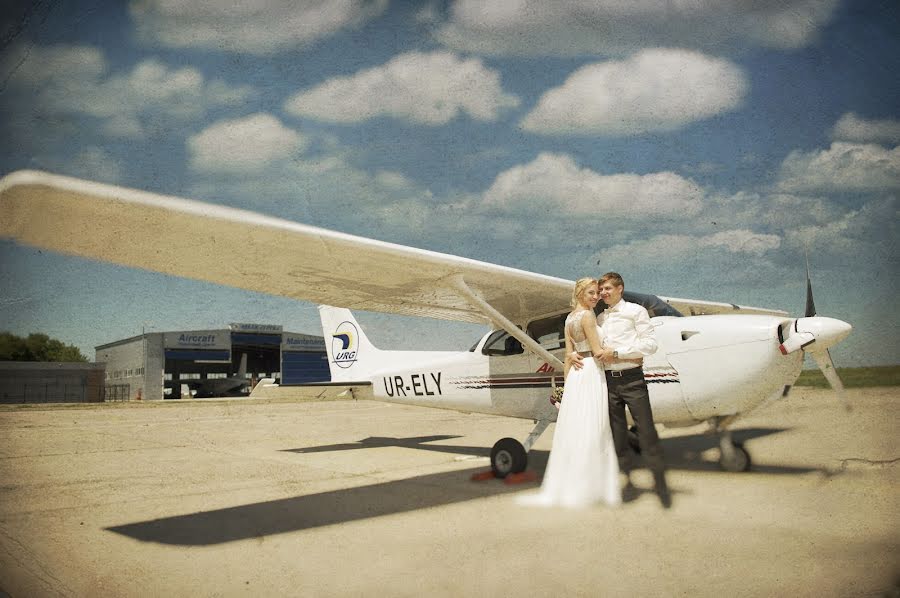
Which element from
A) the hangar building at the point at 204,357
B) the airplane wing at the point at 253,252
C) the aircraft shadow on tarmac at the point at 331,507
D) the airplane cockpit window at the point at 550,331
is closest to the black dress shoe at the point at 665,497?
the aircraft shadow on tarmac at the point at 331,507

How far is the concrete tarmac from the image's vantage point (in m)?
2.74

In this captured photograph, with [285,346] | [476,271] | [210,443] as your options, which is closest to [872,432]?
[476,271]

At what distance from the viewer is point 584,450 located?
11.7 ft

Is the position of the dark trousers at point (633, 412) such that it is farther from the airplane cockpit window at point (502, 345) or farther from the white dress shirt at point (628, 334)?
the airplane cockpit window at point (502, 345)

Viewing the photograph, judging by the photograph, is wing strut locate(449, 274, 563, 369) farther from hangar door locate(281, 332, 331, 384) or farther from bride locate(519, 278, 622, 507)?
hangar door locate(281, 332, 331, 384)

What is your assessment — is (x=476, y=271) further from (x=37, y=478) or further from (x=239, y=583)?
(x=37, y=478)

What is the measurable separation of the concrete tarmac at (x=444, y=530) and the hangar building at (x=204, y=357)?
33.0 meters

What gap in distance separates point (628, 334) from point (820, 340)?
1738 mm

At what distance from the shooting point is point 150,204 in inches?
133

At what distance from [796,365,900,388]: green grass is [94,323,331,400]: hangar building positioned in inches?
1385

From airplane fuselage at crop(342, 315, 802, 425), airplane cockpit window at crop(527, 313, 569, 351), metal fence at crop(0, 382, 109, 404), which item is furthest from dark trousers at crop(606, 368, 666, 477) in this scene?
metal fence at crop(0, 382, 109, 404)

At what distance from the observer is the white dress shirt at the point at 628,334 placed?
3762 mm

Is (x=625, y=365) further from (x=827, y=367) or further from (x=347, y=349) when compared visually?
(x=347, y=349)

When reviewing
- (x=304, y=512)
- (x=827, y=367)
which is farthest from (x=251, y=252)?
(x=827, y=367)
